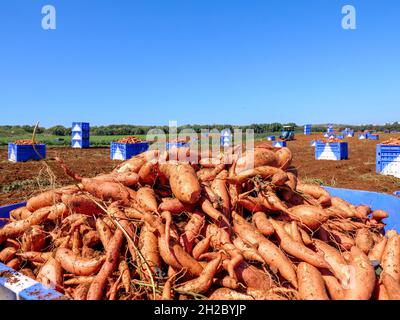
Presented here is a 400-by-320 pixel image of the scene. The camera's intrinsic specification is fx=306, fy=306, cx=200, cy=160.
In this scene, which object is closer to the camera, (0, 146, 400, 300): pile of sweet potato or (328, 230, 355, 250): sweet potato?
(0, 146, 400, 300): pile of sweet potato

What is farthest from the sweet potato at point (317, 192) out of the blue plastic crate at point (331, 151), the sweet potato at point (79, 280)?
the blue plastic crate at point (331, 151)

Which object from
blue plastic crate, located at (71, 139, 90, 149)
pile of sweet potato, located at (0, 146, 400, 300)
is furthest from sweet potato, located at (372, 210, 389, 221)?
blue plastic crate, located at (71, 139, 90, 149)

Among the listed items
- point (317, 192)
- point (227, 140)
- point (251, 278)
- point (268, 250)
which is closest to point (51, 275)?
point (251, 278)

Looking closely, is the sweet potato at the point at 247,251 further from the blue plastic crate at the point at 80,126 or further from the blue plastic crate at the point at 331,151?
the blue plastic crate at the point at 80,126

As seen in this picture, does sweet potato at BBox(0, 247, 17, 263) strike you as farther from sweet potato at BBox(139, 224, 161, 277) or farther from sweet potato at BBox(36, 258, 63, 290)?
sweet potato at BBox(139, 224, 161, 277)

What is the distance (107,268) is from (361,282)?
1.93 meters

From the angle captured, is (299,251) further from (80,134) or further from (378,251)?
(80,134)

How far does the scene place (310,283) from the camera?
2.29 meters

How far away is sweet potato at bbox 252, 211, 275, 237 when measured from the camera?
2.82 m

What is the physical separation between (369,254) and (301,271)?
994 millimetres

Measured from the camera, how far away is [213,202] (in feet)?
9.64
